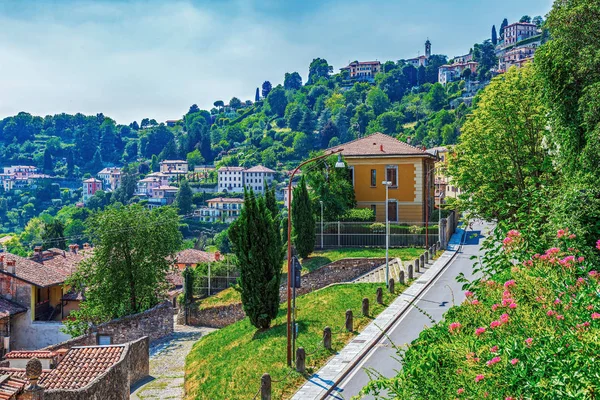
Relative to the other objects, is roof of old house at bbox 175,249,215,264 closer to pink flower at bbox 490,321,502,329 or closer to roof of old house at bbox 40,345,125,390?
roof of old house at bbox 40,345,125,390

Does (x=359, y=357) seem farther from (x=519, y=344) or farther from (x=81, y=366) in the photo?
(x=519, y=344)

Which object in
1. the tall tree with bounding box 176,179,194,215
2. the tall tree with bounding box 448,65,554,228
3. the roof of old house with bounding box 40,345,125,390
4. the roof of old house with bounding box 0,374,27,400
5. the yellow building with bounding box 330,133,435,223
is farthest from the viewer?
the tall tree with bounding box 176,179,194,215

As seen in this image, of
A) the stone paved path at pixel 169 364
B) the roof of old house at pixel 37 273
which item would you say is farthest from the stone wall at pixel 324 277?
the roof of old house at pixel 37 273

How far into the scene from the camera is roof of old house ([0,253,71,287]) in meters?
35.3

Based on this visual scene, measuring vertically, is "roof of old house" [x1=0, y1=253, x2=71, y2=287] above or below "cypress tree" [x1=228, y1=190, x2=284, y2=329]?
below

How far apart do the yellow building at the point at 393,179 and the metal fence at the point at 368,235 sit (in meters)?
4.64

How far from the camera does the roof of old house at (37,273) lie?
35281 millimetres

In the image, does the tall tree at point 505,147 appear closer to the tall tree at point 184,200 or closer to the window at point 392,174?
the window at point 392,174

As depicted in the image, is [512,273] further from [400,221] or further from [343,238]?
[400,221]

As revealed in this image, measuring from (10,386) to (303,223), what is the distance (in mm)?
19935

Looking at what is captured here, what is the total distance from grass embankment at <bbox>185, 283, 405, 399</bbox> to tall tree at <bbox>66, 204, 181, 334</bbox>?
23.9 ft

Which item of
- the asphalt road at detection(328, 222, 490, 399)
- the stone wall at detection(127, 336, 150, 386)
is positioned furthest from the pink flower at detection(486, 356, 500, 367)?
the stone wall at detection(127, 336, 150, 386)

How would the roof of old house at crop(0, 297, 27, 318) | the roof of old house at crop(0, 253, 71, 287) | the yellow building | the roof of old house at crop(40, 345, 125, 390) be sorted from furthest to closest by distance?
1. the yellow building
2. the roof of old house at crop(0, 253, 71, 287)
3. the roof of old house at crop(0, 297, 27, 318)
4. the roof of old house at crop(40, 345, 125, 390)

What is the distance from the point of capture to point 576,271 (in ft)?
33.0
